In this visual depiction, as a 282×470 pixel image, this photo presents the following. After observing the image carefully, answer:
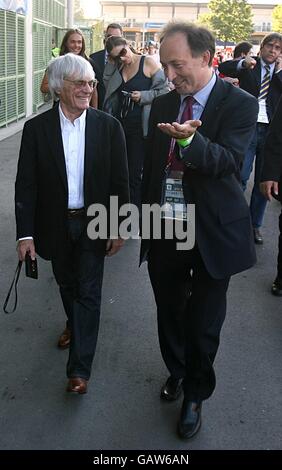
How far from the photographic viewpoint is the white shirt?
2.61 m

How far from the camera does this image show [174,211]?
232 cm

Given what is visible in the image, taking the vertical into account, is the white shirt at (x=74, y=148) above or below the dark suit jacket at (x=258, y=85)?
below

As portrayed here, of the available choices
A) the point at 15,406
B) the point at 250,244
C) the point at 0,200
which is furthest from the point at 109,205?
the point at 0,200

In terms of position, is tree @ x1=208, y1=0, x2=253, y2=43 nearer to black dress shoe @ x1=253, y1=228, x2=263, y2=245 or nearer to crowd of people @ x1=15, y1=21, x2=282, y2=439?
black dress shoe @ x1=253, y1=228, x2=263, y2=245

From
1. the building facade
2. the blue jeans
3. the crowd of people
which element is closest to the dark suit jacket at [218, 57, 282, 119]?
the blue jeans

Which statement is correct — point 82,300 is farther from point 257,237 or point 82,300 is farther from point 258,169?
point 258,169

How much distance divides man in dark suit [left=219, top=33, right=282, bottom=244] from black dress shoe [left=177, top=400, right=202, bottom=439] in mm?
2873

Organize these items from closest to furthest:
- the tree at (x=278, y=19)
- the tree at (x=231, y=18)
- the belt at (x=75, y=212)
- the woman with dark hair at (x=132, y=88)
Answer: the belt at (x=75, y=212), the woman with dark hair at (x=132, y=88), the tree at (x=278, y=19), the tree at (x=231, y=18)

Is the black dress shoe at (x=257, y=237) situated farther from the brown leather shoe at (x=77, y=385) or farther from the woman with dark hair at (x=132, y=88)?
the brown leather shoe at (x=77, y=385)

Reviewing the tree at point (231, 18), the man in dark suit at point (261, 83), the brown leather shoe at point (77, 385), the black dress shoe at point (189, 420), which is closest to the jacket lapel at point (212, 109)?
the black dress shoe at point (189, 420)

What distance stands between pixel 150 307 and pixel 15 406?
1.40 m

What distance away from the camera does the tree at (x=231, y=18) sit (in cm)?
6906

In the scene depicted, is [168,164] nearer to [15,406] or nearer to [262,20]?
[15,406]

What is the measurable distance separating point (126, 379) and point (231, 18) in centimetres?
7456
